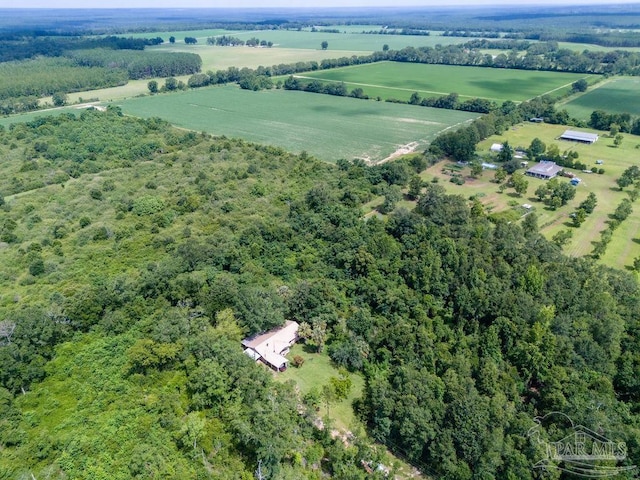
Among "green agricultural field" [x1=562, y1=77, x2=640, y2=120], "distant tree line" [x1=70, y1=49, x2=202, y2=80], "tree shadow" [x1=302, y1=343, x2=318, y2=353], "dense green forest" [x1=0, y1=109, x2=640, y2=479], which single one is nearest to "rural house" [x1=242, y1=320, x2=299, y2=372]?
"tree shadow" [x1=302, y1=343, x2=318, y2=353]

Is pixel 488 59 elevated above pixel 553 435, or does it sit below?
above

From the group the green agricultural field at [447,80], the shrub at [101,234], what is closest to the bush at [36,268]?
the shrub at [101,234]

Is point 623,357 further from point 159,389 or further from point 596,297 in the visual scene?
point 159,389

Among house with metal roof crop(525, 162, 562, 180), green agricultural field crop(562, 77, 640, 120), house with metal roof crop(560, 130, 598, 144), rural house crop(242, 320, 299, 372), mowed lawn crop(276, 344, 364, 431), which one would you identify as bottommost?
mowed lawn crop(276, 344, 364, 431)

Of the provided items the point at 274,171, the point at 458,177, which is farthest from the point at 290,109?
the point at 458,177

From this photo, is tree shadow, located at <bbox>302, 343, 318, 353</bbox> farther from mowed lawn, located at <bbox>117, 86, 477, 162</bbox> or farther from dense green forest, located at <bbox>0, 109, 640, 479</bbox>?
mowed lawn, located at <bbox>117, 86, 477, 162</bbox>

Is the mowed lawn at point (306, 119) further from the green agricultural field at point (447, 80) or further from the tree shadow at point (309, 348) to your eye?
the tree shadow at point (309, 348)

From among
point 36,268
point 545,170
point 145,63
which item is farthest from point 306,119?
point 145,63
